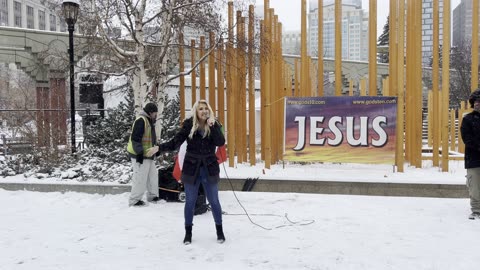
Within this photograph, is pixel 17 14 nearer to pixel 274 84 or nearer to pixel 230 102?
pixel 230 102

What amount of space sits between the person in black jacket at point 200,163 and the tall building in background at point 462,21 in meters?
53.7

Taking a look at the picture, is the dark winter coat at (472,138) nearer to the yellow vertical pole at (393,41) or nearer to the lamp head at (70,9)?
the yellow vertical pole at (393,41)

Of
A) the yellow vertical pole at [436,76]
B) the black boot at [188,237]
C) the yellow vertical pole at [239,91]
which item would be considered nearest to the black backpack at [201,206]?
the black boot at [188,237]

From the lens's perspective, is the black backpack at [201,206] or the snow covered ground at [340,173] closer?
the black backpack at [201,206]

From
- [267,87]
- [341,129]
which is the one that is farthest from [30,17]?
[341,129]

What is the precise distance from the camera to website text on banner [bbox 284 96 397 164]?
9.07 m

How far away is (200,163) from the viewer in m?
5.05

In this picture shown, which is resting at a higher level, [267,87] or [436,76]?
[436,76]

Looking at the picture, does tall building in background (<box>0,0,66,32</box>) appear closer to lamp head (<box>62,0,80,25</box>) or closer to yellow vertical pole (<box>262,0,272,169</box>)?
lamp head (<box>62,0,80,25</box>)

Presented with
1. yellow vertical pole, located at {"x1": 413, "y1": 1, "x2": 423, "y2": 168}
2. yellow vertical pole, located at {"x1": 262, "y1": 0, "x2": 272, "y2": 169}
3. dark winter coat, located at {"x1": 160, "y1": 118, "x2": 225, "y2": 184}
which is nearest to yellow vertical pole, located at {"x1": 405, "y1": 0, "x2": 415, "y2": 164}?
yellow vertical pole, located at {"x1": 413, "y1": 1, "x2": 423, "y2": 168}

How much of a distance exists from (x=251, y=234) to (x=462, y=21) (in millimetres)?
63321

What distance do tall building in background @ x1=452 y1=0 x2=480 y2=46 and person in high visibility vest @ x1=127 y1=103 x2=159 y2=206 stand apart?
52706 mm

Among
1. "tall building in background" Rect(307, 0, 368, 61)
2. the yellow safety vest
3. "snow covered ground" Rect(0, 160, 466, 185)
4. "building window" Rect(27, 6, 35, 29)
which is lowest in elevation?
"snow covered ground" Rect(0, 160, 466, 185)

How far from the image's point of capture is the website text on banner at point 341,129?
9074mm
